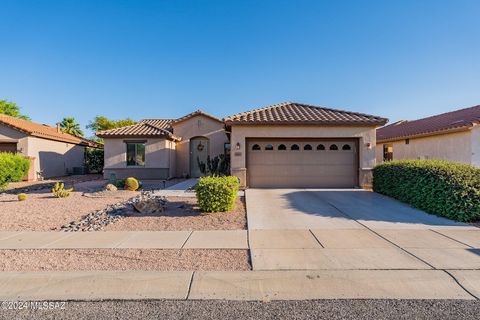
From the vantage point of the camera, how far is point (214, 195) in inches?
308

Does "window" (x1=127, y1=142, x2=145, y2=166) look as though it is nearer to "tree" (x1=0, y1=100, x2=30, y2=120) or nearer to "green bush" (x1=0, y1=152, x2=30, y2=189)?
"green bush" (x1=0, y1=152, x2=30, y2=189)

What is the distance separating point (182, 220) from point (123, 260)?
8.97 ft

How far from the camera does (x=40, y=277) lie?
3.85 meters

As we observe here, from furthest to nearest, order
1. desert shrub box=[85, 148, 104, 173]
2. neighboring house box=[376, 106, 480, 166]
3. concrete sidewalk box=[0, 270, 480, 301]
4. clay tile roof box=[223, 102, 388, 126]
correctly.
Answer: desert shrub box=[85, 148, 104, 173] → neighboring house box=[376, 106, 480, 166] → clay tile roof box=[223, 102, 388, 126] → concrete sidewalk box=[0, 270, 480, 301]

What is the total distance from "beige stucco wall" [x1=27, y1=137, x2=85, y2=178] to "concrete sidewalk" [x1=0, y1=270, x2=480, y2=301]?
61.3 ft

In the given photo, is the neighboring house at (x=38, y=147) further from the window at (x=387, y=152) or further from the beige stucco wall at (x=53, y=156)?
the window at (x=387, y=152)

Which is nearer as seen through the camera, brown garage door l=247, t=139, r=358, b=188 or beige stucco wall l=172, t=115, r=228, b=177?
brown garage door l=247, t=139, r=358, b=188

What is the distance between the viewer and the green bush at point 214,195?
307 inches

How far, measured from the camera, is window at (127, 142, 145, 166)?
17.6m

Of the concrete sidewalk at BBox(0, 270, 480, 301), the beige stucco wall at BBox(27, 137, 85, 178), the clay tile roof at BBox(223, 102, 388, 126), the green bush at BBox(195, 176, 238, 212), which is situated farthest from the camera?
the beige stucco wall at BBox(27, 137, 85, 178)

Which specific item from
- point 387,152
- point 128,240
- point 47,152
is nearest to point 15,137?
point 47,152

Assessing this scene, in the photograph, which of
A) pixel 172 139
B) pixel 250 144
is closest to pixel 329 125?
pixel 250 144

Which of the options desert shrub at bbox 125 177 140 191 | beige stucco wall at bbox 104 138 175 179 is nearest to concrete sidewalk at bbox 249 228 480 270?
desert shrub at bbox 125 177 140 191

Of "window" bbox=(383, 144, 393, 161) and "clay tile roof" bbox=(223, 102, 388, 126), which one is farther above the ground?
"clay tile roof" bbox=(223, 102, 388, 126)
